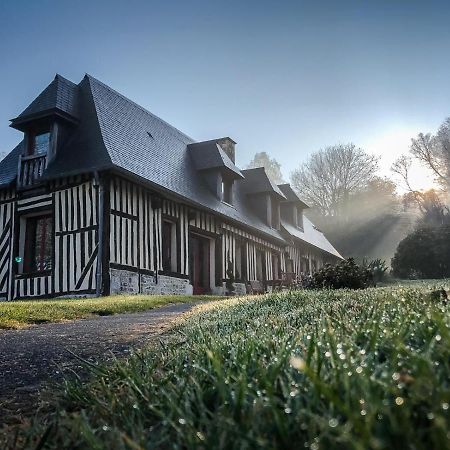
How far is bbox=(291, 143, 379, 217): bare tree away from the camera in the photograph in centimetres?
3681

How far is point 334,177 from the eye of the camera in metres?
37.3

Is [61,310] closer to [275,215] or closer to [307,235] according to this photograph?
[275,215]

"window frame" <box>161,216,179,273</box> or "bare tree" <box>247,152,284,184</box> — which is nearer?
"window frame" <box>161,216,179,273</box>

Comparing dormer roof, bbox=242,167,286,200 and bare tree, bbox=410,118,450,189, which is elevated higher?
bare tree, bbox=410,118,450,189

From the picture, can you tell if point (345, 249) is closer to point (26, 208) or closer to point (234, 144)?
point (234, 144)

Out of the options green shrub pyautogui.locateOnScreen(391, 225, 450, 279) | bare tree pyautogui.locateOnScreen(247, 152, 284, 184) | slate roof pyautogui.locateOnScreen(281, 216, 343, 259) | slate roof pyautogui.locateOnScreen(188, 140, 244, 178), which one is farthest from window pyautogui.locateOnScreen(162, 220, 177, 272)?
bare tree pyautogui.locateOnScreen(247, 152, 284, 184)

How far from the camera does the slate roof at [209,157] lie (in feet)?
52.8

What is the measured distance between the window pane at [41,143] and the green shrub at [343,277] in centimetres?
727

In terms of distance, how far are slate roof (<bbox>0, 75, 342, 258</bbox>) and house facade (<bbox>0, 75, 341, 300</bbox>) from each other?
0.12ft

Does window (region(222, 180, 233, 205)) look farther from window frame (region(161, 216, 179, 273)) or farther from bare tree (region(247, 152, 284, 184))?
bare tree (region(247, 152, 284, 184))

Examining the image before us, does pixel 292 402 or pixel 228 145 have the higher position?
pixel 228 145

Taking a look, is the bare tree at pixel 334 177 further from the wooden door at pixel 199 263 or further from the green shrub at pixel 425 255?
the wooden door at pixel 199 263

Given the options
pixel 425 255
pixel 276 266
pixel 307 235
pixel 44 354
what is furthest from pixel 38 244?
pixel 425 255

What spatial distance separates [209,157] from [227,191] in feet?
4.44
